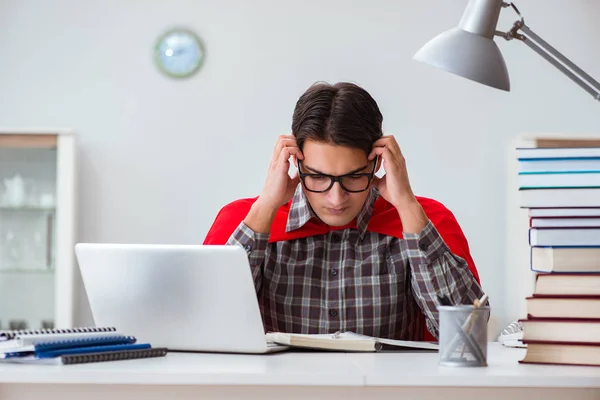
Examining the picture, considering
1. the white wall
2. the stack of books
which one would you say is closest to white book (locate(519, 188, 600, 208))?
the stack of books

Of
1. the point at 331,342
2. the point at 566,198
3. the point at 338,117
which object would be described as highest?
the point at 338,117

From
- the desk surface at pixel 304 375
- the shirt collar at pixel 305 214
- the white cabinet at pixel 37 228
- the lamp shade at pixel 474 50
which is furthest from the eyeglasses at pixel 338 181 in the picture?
the white cabinet at pixel 37 228

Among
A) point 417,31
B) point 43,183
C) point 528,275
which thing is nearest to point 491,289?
point 528,275

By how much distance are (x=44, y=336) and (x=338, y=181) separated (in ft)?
2.54

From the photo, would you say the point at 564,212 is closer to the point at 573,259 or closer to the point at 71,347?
the point at 573,259

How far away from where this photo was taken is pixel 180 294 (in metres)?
1.45

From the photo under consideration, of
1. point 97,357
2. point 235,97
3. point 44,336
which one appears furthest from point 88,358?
point 235,97

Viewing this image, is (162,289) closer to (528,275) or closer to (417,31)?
(528,275)

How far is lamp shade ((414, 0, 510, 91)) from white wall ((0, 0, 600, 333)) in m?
2.55

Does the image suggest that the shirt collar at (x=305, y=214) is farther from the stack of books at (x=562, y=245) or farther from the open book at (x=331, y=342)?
the stack of books at (x=562, y=245)

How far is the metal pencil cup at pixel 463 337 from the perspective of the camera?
123cm

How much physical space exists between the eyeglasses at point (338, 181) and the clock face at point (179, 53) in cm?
229

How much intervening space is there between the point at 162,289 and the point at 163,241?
8.59ft

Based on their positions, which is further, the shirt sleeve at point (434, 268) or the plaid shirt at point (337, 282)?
the plaid shirt at point (337, 282)
